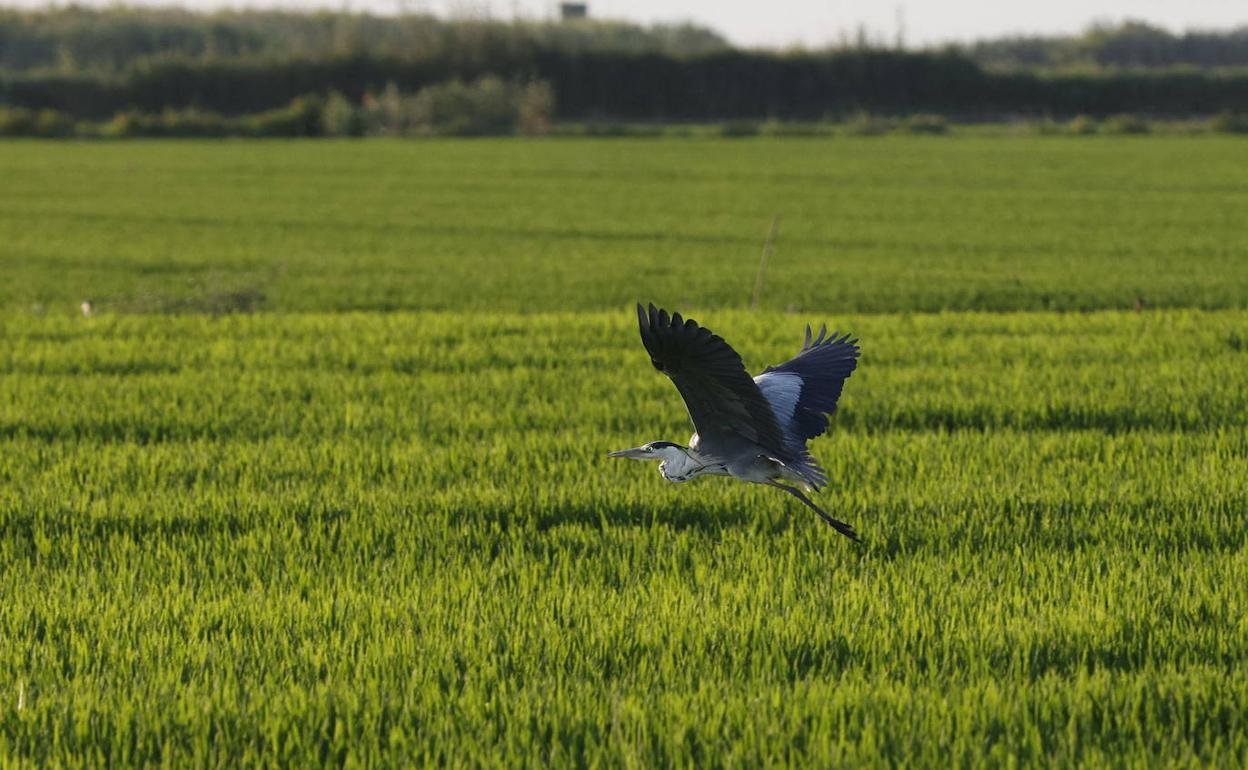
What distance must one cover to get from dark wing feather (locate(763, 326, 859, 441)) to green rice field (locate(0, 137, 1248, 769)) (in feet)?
2.08

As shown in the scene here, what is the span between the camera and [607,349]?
11461mm

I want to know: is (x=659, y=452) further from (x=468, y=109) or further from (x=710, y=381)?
(x=468, y=109)

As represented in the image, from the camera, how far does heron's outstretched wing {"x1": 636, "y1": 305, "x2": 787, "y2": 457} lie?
3.96 metres

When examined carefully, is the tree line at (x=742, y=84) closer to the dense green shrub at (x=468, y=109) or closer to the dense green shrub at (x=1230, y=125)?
the dense green shrub at (x=468, y=109)

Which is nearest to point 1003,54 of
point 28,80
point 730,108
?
point 730,108

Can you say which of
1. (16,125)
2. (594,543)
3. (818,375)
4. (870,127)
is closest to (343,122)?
(16,125)

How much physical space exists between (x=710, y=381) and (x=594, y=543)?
6.14 ft

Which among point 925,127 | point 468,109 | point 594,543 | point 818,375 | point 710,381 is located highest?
point 468,109

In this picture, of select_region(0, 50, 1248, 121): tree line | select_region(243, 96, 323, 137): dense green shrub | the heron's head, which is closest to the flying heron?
the heron's head

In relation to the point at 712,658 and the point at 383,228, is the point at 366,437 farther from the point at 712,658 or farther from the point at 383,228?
the point at 383,228

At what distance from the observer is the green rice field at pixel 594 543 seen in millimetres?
4059

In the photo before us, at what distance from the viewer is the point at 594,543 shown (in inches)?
236

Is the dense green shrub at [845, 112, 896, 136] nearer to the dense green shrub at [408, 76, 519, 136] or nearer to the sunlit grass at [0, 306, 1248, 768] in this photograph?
the dense green shrub at [408, 76, 519, 136]

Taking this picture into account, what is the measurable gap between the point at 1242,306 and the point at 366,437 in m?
10.3
